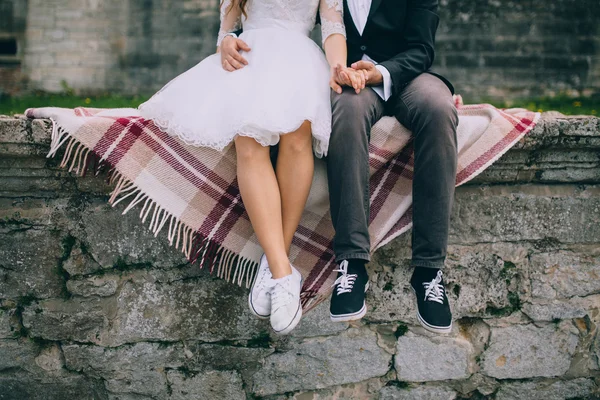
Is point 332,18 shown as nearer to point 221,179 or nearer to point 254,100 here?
point 254,100

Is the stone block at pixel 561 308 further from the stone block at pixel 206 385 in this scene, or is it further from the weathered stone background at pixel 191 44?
the weathered stone background at pixel 191 44

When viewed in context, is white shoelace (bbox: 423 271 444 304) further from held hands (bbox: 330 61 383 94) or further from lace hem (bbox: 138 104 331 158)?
held hands (bbox: 330 61 383 94)

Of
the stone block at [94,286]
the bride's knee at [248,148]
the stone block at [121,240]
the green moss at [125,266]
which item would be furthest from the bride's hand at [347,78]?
the stone block at [94,286]

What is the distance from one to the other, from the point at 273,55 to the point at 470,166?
90cm

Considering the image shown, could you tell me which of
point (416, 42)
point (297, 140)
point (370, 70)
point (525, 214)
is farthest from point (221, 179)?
point (525, 214)

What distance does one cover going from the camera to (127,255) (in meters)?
2.24

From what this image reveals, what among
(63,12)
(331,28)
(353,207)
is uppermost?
(331,28)

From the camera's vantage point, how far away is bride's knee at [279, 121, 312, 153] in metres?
1.99

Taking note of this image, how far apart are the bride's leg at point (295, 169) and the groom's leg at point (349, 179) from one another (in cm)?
8

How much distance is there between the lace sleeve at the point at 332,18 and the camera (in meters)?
2.29

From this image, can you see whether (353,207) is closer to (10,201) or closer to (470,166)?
(470,166)

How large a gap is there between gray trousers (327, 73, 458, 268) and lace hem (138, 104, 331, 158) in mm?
45

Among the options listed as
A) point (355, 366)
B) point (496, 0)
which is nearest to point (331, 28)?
point (355, 366)

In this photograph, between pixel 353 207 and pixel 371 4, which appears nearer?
pixel 353 207
